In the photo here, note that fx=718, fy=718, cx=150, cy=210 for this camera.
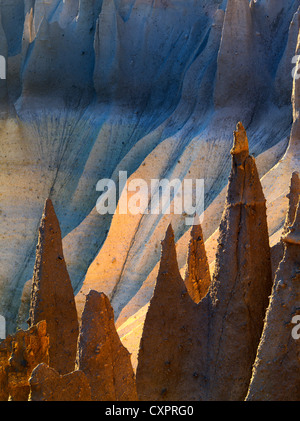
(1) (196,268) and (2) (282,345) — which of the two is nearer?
(2) (282,345)

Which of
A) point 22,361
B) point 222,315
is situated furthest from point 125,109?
point 22,361

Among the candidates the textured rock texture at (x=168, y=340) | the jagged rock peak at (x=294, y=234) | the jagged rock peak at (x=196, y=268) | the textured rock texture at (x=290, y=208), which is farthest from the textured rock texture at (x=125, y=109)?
the jagged rock peak at (x=294, y=234)

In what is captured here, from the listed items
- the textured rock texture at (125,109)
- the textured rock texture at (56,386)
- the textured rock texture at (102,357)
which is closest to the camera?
the textured rock texture at (56,386)

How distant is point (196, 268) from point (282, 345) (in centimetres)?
347

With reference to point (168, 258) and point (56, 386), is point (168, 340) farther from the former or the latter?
point (56, 386)

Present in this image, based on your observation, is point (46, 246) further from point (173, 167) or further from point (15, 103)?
point (15, 103)

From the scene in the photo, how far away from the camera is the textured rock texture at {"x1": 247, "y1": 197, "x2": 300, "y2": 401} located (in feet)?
21.8

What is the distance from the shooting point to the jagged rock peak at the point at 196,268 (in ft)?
32.7

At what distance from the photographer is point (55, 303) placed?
31.8 ft

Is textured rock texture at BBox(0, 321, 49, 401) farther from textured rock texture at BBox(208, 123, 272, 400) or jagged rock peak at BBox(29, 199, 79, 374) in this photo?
textured rock texture at BBox(208, 123, 272, 400)

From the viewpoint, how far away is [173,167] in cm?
1936

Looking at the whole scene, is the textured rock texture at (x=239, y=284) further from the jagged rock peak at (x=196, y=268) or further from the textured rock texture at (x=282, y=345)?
the jagged rock peak at (x=196, y=268)

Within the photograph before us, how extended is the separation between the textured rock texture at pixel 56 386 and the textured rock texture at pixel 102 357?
414mm

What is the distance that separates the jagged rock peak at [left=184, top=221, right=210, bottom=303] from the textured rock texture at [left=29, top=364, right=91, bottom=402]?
3193mm
